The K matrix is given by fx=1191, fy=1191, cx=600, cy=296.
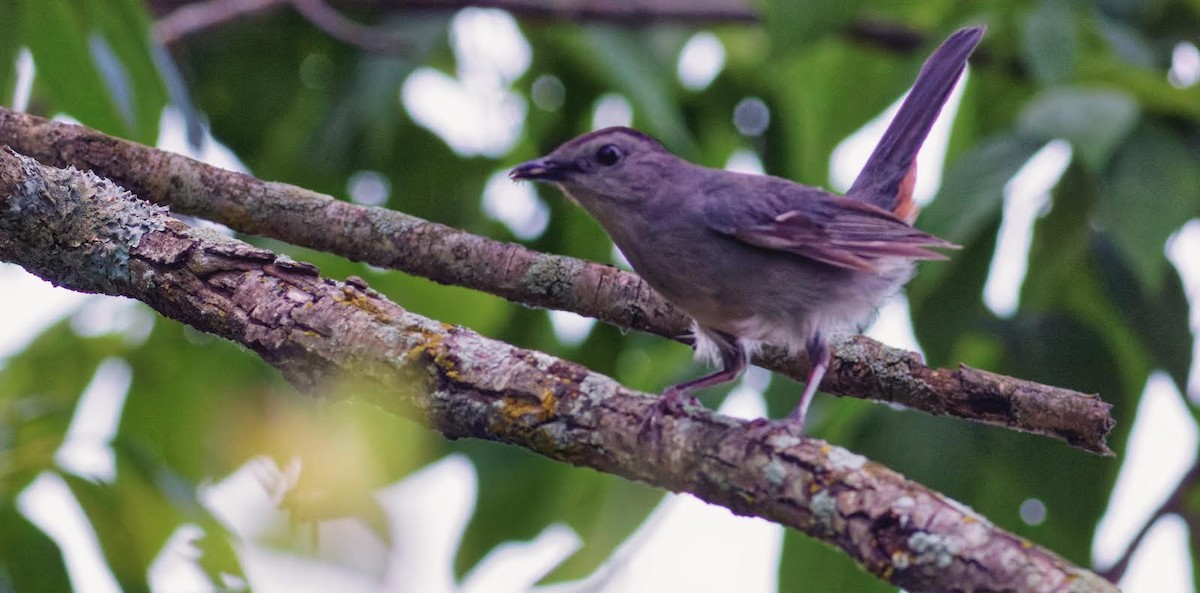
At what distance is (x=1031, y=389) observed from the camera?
9.64ft

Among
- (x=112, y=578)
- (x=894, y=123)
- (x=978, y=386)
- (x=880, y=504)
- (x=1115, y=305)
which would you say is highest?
(x=894, y=123)

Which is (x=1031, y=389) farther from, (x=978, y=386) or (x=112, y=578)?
(x=112, y=578)

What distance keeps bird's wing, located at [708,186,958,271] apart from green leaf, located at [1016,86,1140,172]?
508 mm

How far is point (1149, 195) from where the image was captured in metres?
3.80

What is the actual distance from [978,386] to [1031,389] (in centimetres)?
13

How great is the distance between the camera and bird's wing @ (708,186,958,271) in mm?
3969

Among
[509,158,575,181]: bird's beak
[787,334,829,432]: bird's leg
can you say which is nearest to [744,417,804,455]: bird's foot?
[787,334,829,432]: bird's leg

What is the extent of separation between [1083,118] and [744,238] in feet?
3.68

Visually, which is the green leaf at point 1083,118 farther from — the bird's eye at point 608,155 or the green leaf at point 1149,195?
the bird's eye at point 608,155

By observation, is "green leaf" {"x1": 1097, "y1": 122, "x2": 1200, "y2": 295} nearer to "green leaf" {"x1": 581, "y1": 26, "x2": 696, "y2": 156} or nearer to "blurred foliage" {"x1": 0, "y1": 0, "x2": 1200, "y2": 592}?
"blurred foliage" {"x1": 0, "y1": 0, "x2": 1200, "y2": 592}

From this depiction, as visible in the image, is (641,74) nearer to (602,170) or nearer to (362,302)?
(602,170)

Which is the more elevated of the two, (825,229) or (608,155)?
(608,155)

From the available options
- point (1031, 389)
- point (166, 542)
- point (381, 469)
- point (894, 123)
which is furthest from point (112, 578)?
point (894, 123)

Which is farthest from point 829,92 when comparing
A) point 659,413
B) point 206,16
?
point 206,16
